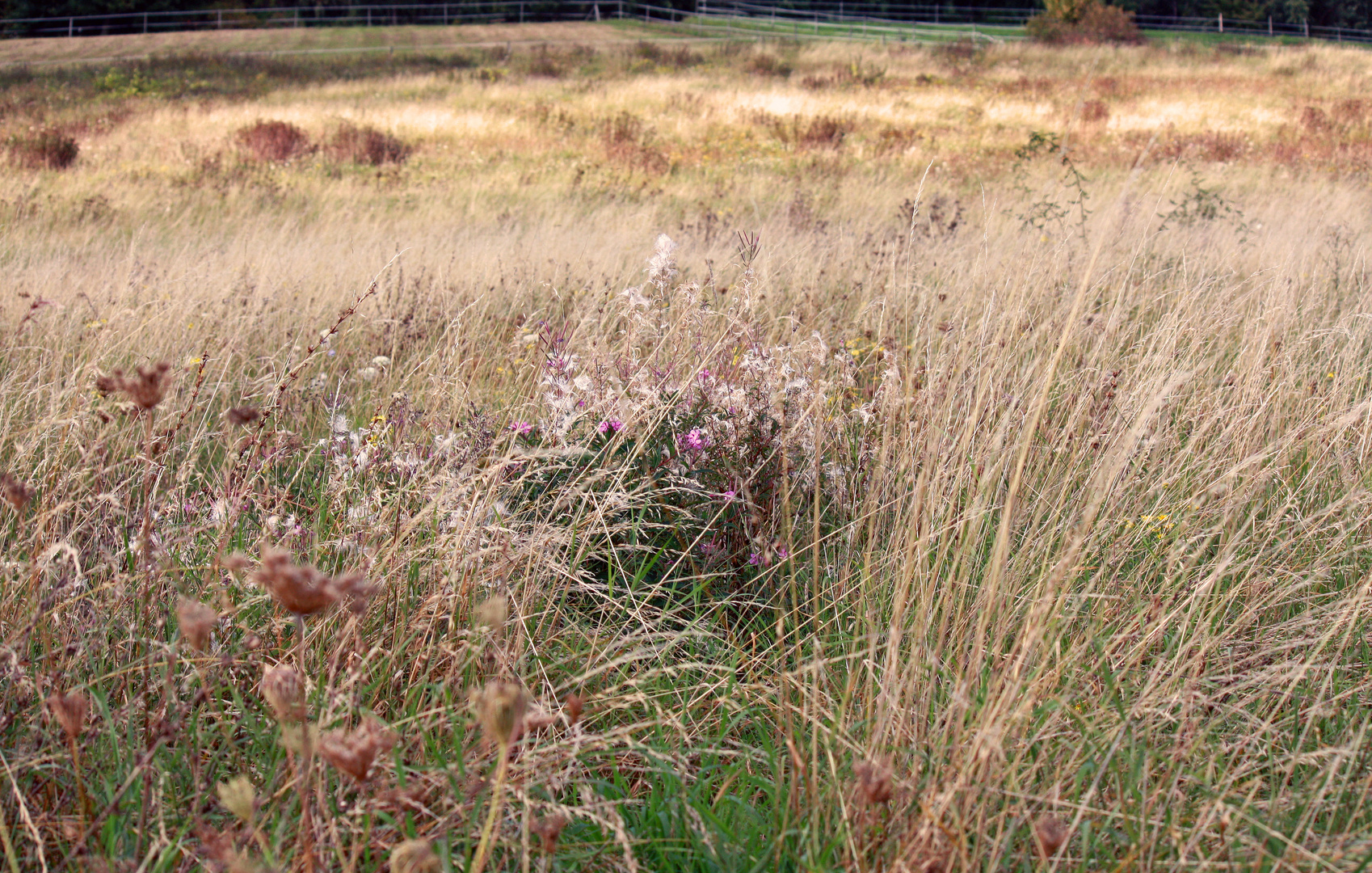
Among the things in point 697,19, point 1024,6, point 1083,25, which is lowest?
point 1083,25

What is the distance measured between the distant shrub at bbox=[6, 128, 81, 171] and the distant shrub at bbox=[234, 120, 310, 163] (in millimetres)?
2131

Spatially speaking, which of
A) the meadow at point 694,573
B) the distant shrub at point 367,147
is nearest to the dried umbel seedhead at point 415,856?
the meadow at point 694,573

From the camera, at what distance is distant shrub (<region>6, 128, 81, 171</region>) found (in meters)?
11.0

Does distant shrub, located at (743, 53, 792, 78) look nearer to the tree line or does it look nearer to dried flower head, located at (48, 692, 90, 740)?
dried flower head, located at (48, 692, 90, 740)

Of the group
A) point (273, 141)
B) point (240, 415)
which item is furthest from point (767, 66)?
point (240, 415)

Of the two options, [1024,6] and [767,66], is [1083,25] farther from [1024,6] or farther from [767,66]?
[1024,6]

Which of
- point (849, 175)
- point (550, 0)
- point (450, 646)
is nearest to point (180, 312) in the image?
point (450, 646)

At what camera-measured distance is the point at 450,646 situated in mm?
1506

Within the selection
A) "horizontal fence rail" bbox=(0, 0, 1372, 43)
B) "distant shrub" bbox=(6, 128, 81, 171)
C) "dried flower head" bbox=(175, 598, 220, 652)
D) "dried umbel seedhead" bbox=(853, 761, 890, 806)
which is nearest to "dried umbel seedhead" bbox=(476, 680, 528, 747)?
"dried flower head" bbox=(175, 598, 220, 652)

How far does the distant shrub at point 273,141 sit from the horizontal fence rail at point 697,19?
2577 centimetres

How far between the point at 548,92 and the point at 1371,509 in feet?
62.4

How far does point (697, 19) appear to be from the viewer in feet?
133

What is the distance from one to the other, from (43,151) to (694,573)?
527 inches

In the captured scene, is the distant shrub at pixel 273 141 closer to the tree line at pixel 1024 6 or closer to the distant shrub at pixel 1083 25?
the distant shrub at pixel 1083 25
